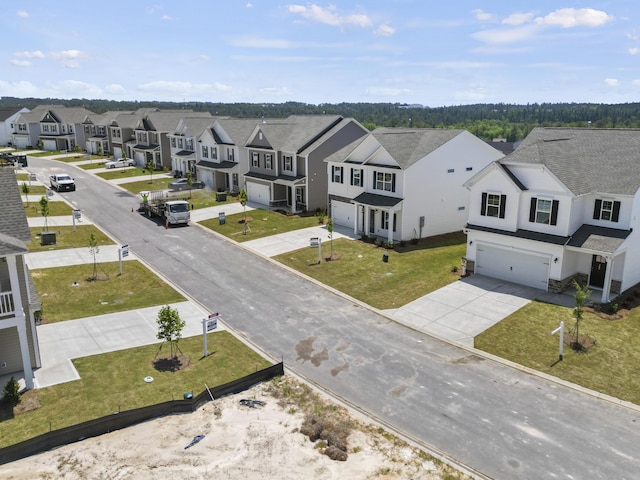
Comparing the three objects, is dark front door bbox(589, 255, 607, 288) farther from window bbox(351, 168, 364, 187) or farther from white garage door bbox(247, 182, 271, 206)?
white garage door bbox(247, 182, 271, 206)

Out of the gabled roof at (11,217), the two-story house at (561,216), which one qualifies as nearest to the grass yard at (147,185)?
the gabled roof at (11,217)

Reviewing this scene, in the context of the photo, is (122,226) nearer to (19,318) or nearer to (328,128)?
(328,128)

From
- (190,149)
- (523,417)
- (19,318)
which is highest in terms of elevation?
(190,149)

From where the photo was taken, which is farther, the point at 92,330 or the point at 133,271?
the point at 133,271

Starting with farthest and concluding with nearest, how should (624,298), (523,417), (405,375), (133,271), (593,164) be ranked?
(133,271)
(593,164)
(624,298)
(405,375)
(523,417)

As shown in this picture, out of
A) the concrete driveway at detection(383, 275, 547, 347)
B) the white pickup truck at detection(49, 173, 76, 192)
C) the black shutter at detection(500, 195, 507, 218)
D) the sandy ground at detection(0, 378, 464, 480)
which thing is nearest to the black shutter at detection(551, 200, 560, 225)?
the black shutter at detection(500, 195, 507, 218)

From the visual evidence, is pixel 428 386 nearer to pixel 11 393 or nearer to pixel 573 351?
pixel 573 351

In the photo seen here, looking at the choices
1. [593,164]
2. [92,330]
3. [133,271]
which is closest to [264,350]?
[92,330]
